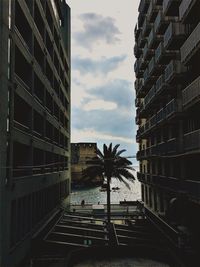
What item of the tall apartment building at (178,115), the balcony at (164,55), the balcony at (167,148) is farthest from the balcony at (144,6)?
the balcony at (167,148)

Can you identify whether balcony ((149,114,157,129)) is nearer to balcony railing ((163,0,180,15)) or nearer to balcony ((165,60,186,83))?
balcony ((165,60,186,83))

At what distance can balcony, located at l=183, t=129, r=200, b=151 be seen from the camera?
78.5 ft

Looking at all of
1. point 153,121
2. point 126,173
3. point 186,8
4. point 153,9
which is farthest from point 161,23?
point 126,173

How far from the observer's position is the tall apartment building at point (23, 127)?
19.8m

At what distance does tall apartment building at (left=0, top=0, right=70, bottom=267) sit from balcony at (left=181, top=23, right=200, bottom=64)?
11655 mm

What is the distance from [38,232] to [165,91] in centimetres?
1712

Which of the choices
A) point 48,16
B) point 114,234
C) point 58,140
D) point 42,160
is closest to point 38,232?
point 114,234

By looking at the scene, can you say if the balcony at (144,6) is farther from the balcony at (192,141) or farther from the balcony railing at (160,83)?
the balcony at (192,141)

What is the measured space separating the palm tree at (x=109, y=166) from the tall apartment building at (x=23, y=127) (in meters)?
4.63

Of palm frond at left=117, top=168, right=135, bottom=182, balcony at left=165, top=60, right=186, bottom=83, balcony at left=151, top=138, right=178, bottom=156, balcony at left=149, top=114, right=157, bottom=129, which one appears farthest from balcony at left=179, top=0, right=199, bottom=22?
palm frond at left=117, top=168, right=135, bottom=182

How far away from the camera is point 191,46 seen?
24.5m

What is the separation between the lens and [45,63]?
113ft

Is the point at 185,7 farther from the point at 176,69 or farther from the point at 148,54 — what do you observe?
the point at 148,54

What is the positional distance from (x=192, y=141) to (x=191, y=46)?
6712 millimetres
